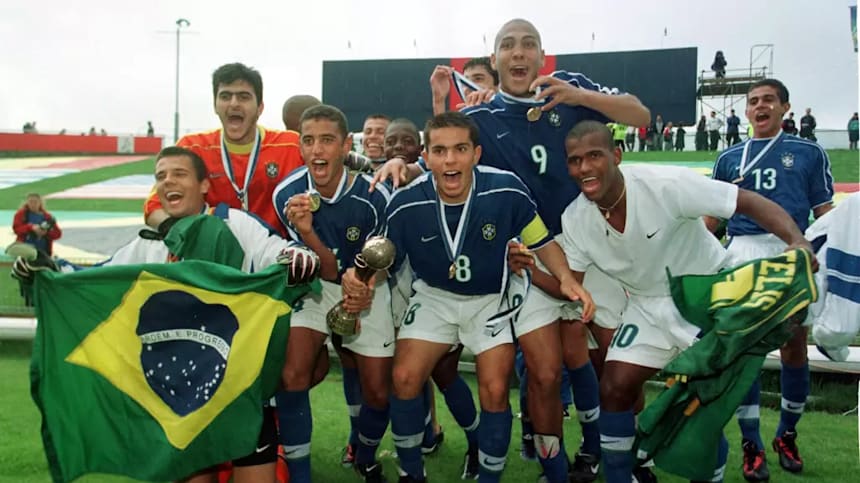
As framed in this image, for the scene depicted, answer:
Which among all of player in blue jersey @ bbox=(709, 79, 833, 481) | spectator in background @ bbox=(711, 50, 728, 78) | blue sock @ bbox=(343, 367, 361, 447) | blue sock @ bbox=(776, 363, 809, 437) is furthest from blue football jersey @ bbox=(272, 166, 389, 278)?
spectator in background @ bbox=(711, 50, 728, 78)

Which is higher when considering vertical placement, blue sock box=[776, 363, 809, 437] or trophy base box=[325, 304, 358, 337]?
trophy base box=[325, 304, 358, 337]

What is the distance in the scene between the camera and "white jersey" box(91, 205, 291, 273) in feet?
11.1

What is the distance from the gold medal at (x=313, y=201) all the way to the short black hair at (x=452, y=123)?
566mm

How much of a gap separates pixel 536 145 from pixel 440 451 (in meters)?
2.04

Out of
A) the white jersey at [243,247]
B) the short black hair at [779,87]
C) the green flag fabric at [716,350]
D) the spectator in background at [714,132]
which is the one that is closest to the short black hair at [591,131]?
the green flag fabric at [716,350]

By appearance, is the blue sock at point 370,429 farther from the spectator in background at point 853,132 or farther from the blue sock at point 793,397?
the spectator in background at point 853,132

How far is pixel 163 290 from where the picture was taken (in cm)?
305

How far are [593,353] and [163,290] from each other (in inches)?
89.4

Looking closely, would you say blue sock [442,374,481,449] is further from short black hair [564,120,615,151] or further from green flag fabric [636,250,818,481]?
short black hair [564,120,615,151]

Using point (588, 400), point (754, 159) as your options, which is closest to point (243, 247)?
point (588, 400)

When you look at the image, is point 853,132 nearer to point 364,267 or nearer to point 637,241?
point 637,241

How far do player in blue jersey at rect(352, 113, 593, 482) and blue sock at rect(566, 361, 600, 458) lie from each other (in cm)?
52

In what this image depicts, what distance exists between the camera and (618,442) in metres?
3.22

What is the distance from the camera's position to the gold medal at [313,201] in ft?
10.9
